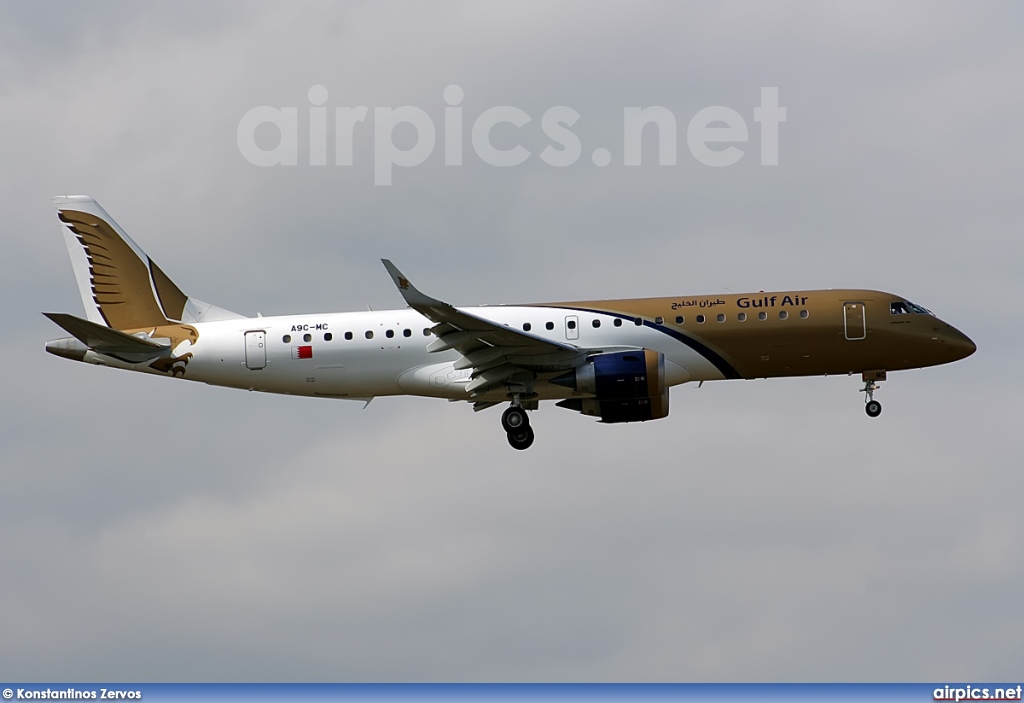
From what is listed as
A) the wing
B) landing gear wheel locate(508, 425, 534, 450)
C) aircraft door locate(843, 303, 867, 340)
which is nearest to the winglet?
the wing

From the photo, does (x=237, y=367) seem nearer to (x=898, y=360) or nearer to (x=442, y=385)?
(x=442, y=385)

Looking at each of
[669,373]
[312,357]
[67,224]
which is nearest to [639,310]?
[669,373]

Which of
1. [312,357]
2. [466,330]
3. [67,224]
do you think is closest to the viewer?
[466,330]

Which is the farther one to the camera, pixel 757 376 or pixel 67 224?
pixel 67 224

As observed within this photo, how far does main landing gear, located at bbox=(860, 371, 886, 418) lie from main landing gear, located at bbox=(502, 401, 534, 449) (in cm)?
1079

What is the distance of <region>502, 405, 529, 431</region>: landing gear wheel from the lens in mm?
50656

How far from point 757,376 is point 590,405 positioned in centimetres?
552

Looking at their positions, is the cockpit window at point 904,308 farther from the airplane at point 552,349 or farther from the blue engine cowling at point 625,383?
the blue engine cowling at point 625,383

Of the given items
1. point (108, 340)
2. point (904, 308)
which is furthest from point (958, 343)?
point (108, 340)

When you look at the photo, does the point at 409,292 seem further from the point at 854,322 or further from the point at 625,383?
the point at 854,322

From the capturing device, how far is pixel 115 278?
54750 millimetres

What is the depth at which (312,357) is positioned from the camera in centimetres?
5103

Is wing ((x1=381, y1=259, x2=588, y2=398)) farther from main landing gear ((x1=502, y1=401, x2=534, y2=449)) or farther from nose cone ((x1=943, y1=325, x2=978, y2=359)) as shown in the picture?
nose cone ((x1=943, y1=325, x2=978, y2=359))

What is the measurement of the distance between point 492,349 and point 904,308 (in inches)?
521
